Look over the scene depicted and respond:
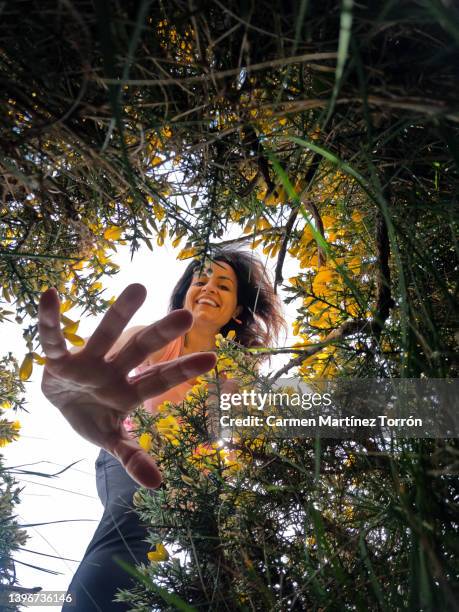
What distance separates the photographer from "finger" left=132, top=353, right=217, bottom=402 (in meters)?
0.72

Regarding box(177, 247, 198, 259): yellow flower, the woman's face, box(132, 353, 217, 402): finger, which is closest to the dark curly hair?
the woman's face

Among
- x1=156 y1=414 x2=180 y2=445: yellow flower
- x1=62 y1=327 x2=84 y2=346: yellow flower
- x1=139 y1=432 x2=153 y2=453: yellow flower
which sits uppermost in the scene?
x1=62 y1=327 x2=84 y2=346: yellow flower

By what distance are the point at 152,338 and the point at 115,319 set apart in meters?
0.06

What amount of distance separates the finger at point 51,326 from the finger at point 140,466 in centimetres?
18

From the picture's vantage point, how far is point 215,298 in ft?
6.35

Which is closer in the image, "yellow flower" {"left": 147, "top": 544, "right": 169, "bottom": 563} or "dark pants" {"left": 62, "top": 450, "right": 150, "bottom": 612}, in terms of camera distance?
"yellow flower" {"left": 147, "top": 544, "right": 169, "bottom": 563}

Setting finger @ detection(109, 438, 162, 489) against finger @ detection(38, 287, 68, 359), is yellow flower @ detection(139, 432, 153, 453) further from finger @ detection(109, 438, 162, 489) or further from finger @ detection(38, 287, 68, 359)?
finger @ detection(38, 287, 68, 359)

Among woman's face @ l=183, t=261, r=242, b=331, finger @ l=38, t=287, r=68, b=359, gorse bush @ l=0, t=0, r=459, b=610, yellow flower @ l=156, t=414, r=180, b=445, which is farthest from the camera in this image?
woman's face @ l=183, t=261, r=242, b=331

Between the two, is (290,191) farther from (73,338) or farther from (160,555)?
(160,555)

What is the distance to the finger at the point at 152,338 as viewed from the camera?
2.28ft

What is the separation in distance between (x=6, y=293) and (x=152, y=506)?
45cm

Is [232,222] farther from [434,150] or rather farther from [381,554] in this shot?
[381,554]

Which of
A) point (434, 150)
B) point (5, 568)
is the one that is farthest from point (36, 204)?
point (5, 568)

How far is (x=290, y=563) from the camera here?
23.2 inches
